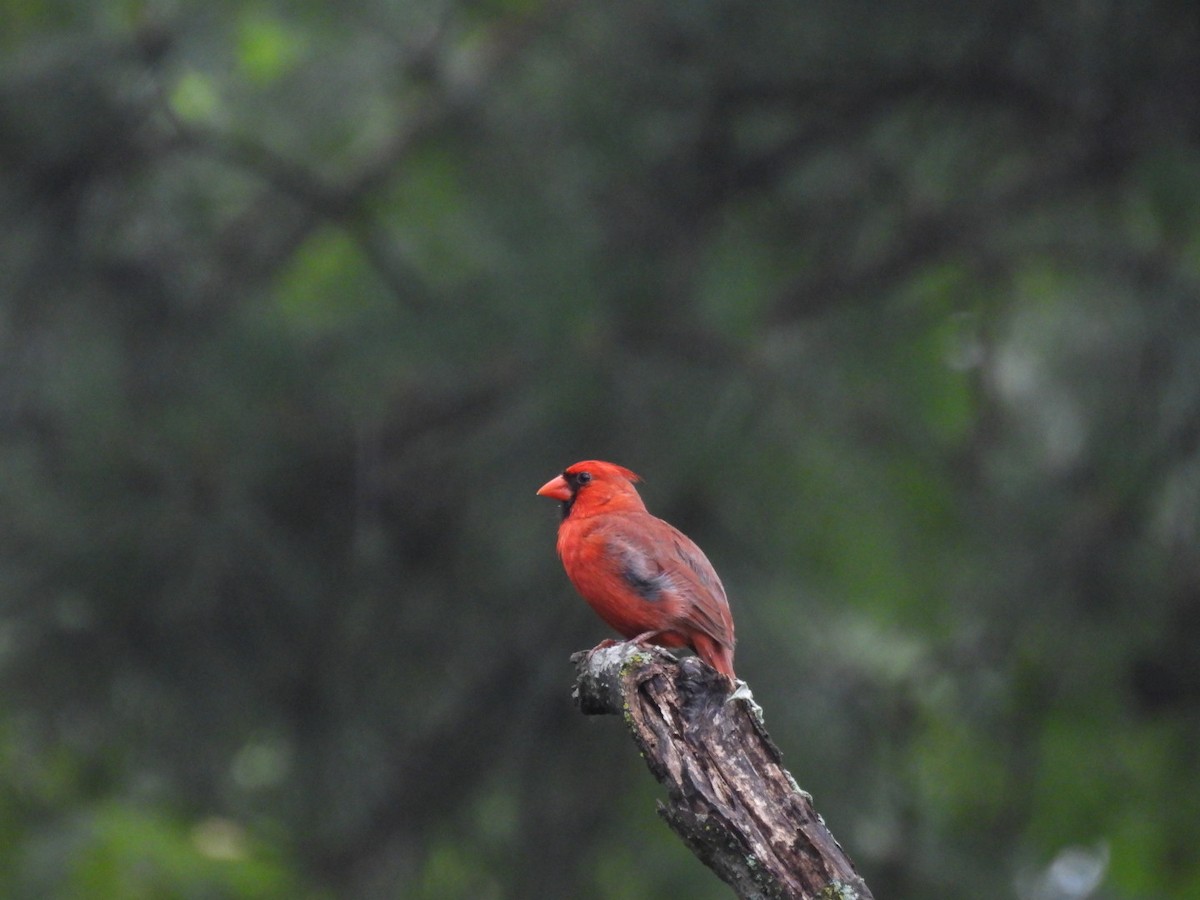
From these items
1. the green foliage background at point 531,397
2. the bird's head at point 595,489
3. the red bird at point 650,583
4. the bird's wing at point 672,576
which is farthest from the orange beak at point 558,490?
the green foliage background at point 531,397

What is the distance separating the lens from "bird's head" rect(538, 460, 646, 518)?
14.7 feet

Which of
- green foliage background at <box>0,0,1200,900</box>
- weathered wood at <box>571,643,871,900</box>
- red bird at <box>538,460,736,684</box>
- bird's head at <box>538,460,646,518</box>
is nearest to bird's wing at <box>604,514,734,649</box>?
red bird at <box>538,460,736,684</box>

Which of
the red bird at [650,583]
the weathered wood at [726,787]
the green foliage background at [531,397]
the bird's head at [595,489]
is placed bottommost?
the weathered wood at [726,787]

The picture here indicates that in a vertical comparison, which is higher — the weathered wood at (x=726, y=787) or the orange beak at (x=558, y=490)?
the orange beak at (x=558, y=490)

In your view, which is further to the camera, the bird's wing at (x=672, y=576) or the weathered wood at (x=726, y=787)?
the bird's wing at (x=672, y=576)

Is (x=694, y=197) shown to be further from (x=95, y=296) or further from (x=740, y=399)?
(x=95, y=296)

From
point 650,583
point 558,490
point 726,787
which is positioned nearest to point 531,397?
point 558,490

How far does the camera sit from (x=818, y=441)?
590cm

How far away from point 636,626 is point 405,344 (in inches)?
81.1

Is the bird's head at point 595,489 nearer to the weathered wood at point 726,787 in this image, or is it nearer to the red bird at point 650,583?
the red bird at point 650,583

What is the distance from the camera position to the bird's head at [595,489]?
14.7 feet

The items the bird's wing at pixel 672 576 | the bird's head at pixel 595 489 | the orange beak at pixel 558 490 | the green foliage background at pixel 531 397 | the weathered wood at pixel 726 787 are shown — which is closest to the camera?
the weathered wood at pixel 726 787

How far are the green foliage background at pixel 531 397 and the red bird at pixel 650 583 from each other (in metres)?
1.26

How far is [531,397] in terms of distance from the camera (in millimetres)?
5582
